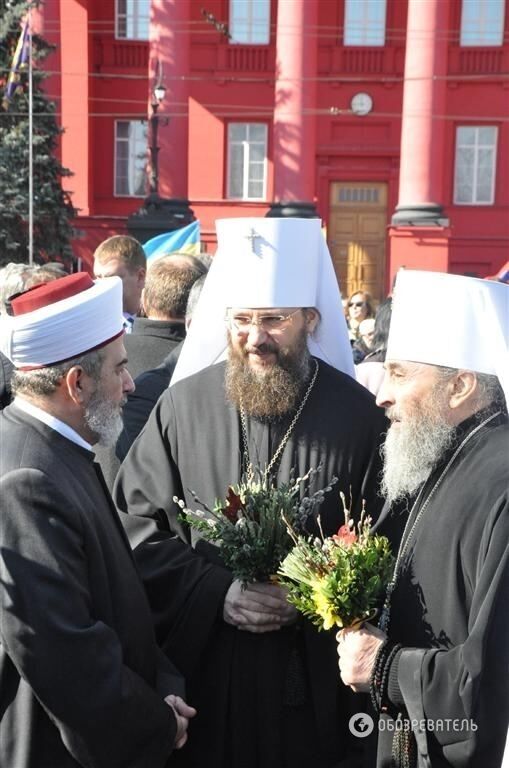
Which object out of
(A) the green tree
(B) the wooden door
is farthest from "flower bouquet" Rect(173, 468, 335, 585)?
(B) the wooden door

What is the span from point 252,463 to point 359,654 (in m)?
0.96

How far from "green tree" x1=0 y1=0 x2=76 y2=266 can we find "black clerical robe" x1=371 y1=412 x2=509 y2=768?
2015 cm

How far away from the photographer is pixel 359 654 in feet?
10.1

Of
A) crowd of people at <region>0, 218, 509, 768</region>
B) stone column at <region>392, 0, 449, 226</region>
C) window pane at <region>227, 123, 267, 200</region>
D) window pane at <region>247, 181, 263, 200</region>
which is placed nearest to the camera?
crowd of people at <region>0, 218, 509, 768</region>

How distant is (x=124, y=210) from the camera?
29312 mm

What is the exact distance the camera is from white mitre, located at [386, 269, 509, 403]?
10.5 feet

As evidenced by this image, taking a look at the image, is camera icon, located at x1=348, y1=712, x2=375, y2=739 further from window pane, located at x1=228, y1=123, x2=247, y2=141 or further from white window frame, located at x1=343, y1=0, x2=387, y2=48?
white window frame, located at x1=343, y1=0, x2=387, y2=48

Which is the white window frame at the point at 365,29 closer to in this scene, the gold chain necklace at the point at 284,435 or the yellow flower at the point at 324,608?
the gold chain necklace at the point at 284,435

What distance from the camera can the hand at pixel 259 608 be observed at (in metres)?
3.41

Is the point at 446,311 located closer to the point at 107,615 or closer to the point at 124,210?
the point at 107,615

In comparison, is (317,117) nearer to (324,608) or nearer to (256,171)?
(256,171)

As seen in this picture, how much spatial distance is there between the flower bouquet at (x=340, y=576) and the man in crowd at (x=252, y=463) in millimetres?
360

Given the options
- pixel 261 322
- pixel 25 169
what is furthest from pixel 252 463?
pixel 25 169

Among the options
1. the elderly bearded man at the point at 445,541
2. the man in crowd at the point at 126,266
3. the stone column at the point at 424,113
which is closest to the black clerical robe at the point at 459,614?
the elderly bearded man at the point at 445,541
